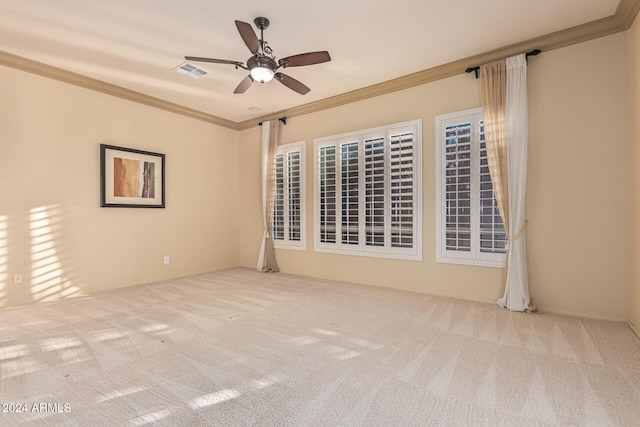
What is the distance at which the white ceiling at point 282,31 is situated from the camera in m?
2.88

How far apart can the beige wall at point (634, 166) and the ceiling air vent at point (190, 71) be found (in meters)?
4.77

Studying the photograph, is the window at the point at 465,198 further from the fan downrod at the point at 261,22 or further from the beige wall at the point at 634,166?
the fan downrod at the point at 261,22

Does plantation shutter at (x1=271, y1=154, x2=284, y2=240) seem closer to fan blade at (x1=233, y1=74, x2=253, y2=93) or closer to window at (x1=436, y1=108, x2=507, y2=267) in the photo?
fan blade at (x1=233, y1=74, x2=253, y2=93)

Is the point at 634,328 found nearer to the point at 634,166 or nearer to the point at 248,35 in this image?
the point at 634,166

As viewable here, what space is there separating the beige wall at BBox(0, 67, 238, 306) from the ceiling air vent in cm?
134

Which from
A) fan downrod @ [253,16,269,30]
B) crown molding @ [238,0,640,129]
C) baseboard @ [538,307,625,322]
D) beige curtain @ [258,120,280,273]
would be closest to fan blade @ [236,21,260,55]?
fan downrod @ [253,16,269,30]

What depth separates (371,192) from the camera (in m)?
4.68

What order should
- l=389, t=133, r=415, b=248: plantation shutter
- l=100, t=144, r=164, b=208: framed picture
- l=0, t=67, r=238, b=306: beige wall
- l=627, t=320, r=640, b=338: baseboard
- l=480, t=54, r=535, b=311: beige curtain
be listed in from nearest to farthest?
l=627, t=320, r=640, b=338: baseboard, l=480, t=54, r=535, b=311: beige curtain, l=0, t=67, r=238, b=306: beige wall, l=389, t=133, r=415, b=248: plantation shutter, l=100, t=144, r=164, b=208: framed picture

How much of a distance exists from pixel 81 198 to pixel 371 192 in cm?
421

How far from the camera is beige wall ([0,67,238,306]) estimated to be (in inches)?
149

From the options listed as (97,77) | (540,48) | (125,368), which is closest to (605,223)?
(540,48)

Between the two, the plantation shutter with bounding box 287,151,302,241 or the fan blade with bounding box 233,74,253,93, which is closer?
the fan blade with bounding box 233,74,253,93

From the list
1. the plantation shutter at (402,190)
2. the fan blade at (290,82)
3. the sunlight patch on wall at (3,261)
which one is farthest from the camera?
the plantation shutter at (402,190)

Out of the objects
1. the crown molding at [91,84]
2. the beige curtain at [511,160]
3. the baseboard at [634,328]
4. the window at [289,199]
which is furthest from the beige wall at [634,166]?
the crown molding at [91,84]
